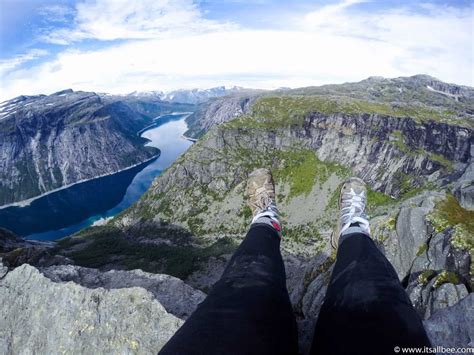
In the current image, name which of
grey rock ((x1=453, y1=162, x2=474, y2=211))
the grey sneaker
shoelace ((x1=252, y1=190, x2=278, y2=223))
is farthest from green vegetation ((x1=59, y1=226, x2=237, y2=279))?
the grey sneaker

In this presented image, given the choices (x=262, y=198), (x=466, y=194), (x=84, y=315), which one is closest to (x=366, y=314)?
(x=84, y=315)

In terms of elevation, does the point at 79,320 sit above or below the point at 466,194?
above

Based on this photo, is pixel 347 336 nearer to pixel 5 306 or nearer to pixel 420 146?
pixel 5 306

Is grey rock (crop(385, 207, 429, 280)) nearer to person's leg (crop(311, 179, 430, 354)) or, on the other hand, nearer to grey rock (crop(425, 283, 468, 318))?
grey rock (crop(425, 283, 468, 318))

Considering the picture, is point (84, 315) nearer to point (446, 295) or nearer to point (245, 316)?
point (245, 316)

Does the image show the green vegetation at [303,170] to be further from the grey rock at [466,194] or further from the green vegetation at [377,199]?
the grey rock at [466,194]

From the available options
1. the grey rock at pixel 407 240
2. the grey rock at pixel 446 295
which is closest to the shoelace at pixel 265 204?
the grey rock at pixel 446 295
